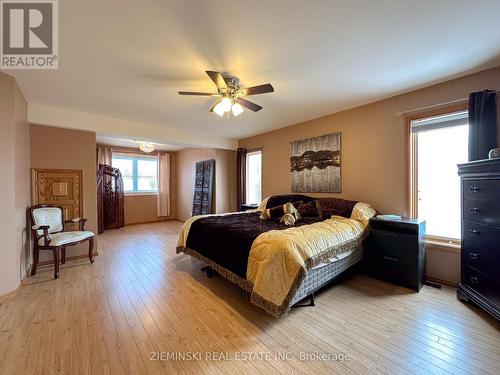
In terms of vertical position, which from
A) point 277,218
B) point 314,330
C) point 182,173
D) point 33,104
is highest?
point 33,104

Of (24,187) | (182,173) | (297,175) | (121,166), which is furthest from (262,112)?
(121,166)

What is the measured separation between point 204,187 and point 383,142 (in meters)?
4.40

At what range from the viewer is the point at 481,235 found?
204cm

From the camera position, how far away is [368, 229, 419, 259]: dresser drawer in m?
2.53

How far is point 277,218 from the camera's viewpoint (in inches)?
134

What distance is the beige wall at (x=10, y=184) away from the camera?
7.89ft

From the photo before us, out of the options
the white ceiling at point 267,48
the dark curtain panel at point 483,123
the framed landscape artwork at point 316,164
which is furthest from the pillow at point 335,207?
the white ceiling at point 267,48

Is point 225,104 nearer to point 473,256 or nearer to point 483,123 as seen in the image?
point 483,123

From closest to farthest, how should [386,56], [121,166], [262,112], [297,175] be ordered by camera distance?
1. [386,56]
2. [262,112]
3. [297,175]
4. [121,166]

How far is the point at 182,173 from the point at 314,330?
640 centimetres

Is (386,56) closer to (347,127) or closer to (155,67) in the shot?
(347,127)

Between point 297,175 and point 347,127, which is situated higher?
point 347,127

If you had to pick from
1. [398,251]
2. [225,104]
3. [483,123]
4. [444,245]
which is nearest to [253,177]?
[225,104]

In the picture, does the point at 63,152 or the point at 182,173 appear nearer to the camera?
the point at 63,152
